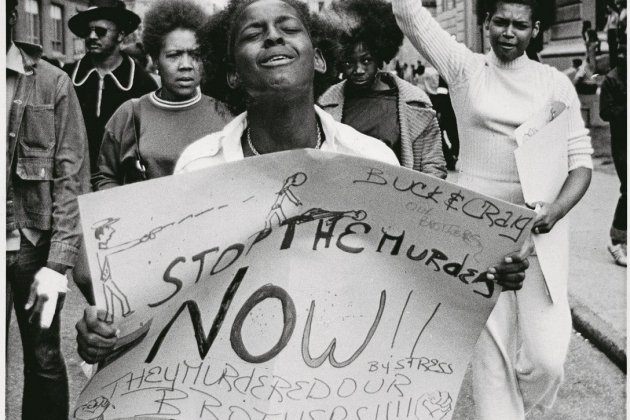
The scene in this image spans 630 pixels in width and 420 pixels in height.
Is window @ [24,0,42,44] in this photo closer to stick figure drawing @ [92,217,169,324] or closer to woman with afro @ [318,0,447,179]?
woman with afro @ [318,0,447,179]

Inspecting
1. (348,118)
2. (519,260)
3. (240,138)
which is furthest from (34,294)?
(348,118)

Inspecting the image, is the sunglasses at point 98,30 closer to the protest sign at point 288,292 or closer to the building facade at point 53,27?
the protest sign at point 288,292

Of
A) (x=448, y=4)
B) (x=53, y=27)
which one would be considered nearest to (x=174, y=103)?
(x=53, y=27)

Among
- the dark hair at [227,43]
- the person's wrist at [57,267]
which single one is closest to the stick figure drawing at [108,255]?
the dark hair at [227,43]

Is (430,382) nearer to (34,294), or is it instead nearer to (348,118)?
(34,294)

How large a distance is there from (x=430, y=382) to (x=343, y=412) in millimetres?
206

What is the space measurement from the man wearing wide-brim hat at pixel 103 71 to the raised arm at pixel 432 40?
2.95 metres

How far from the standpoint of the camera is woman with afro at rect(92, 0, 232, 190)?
13.6 feet

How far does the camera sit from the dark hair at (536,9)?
3737 millimetres

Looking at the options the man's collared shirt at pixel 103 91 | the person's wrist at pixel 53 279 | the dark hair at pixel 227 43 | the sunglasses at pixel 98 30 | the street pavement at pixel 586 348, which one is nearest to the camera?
the dark hair at pixel 227 43

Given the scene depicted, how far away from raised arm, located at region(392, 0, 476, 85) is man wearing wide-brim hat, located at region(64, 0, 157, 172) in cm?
295

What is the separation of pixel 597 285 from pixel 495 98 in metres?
3.61

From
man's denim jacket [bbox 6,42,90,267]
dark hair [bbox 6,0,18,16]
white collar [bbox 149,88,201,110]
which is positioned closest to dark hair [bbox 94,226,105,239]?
man's denim jacket [bbox 6,42,90,267]

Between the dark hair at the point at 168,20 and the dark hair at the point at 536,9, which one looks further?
the dark hair at the point at 168,20
